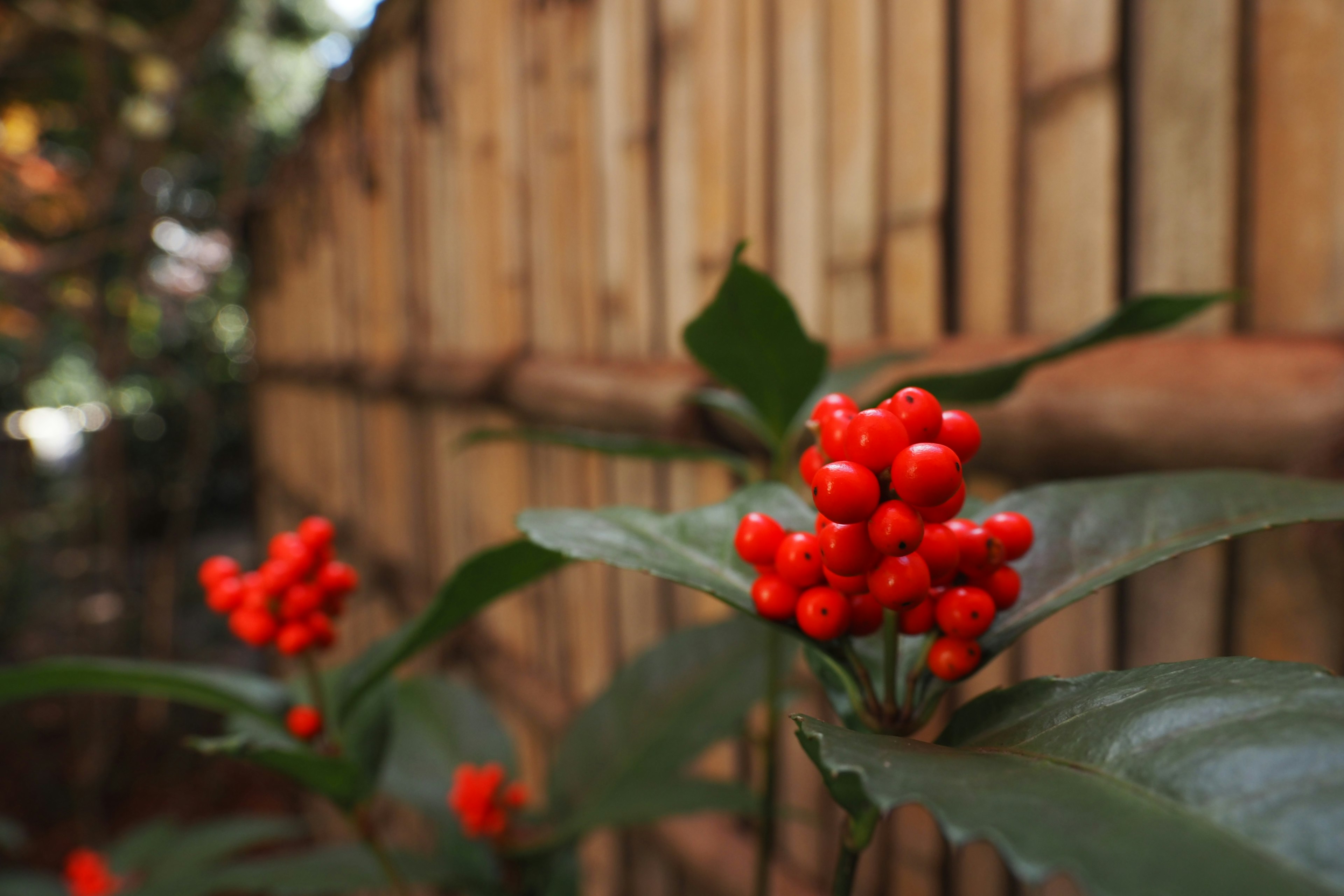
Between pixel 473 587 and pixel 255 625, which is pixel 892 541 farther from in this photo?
pixel 255 625

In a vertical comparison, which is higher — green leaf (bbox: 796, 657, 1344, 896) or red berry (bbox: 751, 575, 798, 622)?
red berry (bbox: 751, 575, 798, 622)

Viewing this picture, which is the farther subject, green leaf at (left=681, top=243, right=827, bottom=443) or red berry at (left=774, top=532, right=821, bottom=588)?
green leaf at (left=681, top=243, right=827, bottom=443)

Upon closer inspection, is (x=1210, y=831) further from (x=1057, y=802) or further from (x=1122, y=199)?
(x=1122, y=199)

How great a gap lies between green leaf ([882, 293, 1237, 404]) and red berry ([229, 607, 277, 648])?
57 cm

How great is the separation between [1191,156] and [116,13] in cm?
547

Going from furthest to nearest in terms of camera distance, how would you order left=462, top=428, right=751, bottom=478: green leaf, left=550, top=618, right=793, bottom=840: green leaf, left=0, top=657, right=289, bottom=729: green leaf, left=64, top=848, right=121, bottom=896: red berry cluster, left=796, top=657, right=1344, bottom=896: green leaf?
left=64, top=848, right=121, bottom=896: red berry cluster, left=550, top=618, right=793, bottom=840: green leaf, left=462, top=428, right=751, bottom=478: green leaf, left=0, top=657, right=289, bottom=729: green leaf, left=796, top=657, right=1344, bottom=896: green leaf

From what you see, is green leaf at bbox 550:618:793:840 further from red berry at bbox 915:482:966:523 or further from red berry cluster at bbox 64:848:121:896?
red berry cluster at bbox 64:848:121:896

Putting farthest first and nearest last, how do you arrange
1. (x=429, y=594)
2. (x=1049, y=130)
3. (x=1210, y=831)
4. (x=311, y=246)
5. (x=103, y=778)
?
(x=311, y=246), (x=103, y=778), (x=429, y=594), (x=1049, y=130), (x=1210, y=831)

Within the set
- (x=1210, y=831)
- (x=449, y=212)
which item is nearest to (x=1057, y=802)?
(x=1210, y=831)

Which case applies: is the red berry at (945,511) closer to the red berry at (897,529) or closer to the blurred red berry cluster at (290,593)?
the red berry at (897,529)

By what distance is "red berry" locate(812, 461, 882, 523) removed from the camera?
304 mm

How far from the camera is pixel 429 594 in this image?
2.93 meters

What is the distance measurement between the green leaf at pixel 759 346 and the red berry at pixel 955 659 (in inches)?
9.8

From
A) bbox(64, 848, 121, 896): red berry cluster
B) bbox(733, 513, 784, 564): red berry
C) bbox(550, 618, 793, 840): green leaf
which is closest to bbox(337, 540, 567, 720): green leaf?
bbox(733, 513, 784, 564): red berry
